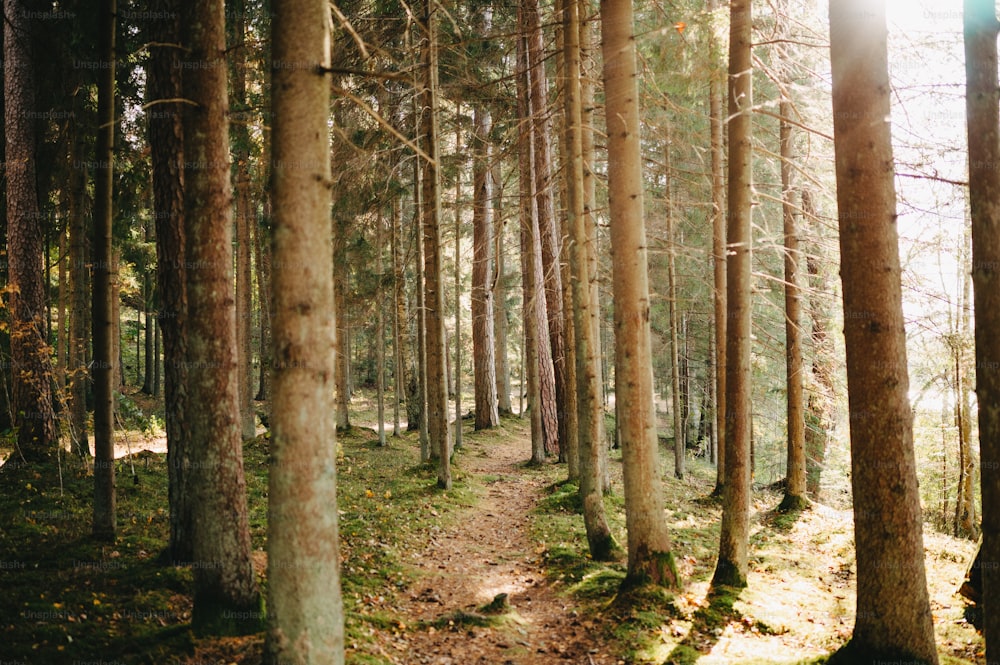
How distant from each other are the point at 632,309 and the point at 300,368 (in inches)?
164

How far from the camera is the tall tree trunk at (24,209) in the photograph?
10172 mm

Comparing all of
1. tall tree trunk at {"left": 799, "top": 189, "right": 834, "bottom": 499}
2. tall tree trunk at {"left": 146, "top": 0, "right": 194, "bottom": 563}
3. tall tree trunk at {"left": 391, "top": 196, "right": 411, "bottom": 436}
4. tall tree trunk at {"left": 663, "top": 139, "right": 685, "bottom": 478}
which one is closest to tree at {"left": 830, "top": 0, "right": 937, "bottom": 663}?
tall tree trunk at {"left": 146, "top": 0, "right": 194, "bottom": 563}

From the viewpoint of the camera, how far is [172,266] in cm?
587

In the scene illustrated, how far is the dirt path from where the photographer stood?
537 cm

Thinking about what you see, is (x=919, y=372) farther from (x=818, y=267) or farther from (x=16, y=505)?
(x=16, y=505)

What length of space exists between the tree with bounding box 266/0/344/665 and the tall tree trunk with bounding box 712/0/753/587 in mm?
4699

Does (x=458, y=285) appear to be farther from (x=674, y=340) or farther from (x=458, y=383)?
(x=674, y=340)

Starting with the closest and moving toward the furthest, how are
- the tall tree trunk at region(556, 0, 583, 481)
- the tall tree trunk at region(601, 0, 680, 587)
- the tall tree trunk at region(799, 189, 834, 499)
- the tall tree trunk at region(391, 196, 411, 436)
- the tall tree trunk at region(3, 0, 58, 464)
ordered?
the tall tree trunk at region(601, 0, 680, 587), the tall tree trunk at region(556, 0, 583, 481), the tall tree trunk at region(3, 0, 58, 464), the tall tree trunk at region(799, 189, 834, 499), the tall tree trunk at region(391, 196, 411, 436)

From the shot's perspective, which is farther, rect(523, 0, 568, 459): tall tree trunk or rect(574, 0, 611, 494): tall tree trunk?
rect(523, 0, 568, 459): tall tree trunk

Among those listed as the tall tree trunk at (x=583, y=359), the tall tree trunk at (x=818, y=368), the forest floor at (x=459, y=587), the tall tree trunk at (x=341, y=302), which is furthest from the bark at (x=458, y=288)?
the tall tree trunk at (x=818, y=368)

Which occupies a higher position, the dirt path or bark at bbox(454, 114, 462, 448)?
bark at bbox(454, 114, 462, 448)

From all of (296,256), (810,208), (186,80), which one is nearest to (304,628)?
(296,256)

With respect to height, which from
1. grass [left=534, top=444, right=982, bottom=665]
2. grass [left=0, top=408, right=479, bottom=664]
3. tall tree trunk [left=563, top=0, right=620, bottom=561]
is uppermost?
tall tree trunk [left=563, top=0, right=620, bottom=561]

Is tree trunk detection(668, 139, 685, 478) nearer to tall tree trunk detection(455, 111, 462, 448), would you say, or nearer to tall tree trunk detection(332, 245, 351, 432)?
tall tree trunk detection(455, 111, 462, 448)
